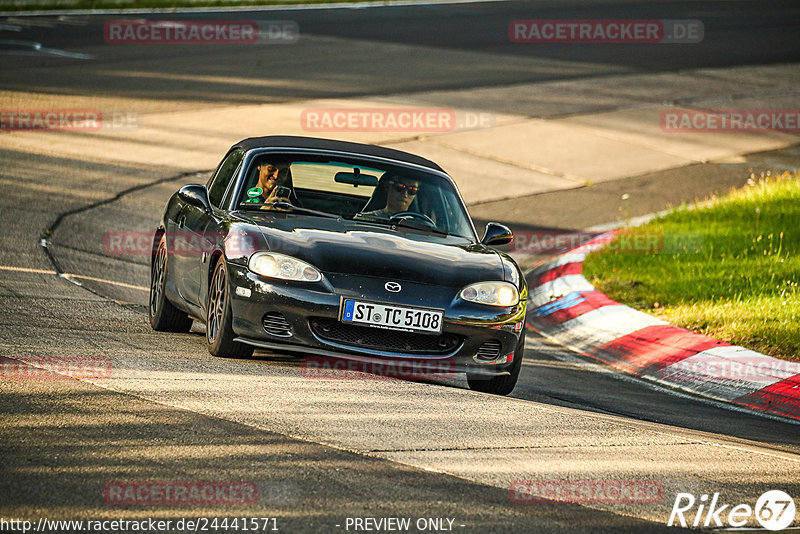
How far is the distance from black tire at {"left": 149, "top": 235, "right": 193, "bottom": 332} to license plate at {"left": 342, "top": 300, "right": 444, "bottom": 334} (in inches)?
82.7

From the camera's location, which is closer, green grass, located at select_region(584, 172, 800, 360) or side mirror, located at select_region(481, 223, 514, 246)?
side mirror, located at select_region(481, 223, 514, 246)

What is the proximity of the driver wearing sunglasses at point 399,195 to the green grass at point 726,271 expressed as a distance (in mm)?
2881

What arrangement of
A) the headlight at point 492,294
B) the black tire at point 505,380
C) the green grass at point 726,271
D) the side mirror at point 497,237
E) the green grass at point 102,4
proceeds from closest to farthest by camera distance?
the headlight at point 492,294 → the black tire at point 505,380 → the side mirror at point 497,237 → the green grass at point 726,271 → the green grass at point 102,4

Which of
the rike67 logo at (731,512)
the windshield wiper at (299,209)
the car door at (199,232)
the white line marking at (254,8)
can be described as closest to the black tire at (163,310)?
→ the car door at (199,232)

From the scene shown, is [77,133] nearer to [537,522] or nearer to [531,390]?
[531,390]

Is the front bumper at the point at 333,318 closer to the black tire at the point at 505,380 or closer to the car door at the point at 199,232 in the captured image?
the black tire at the point at 505,380

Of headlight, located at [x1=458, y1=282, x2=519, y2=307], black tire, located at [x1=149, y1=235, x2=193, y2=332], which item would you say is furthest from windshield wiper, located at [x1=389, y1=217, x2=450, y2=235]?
black tire, located at [x1=149, y1=235, x2=193, y2=332]

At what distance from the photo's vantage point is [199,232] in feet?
26.5

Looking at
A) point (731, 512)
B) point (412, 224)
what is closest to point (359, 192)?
point (412, 224)

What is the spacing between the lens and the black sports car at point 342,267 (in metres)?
6.92

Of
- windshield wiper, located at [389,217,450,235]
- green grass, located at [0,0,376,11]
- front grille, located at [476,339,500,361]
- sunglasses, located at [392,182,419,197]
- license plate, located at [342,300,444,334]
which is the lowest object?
front grille, located at [476,339,500,361]

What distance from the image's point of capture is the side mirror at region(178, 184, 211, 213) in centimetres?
812

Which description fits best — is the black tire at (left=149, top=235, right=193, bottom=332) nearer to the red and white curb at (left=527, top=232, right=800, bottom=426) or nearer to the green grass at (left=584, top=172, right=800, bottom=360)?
the red and white curb at (left=527, top=232, right=800, bottom=426)

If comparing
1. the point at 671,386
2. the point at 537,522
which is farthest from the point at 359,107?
the point at 537,522
